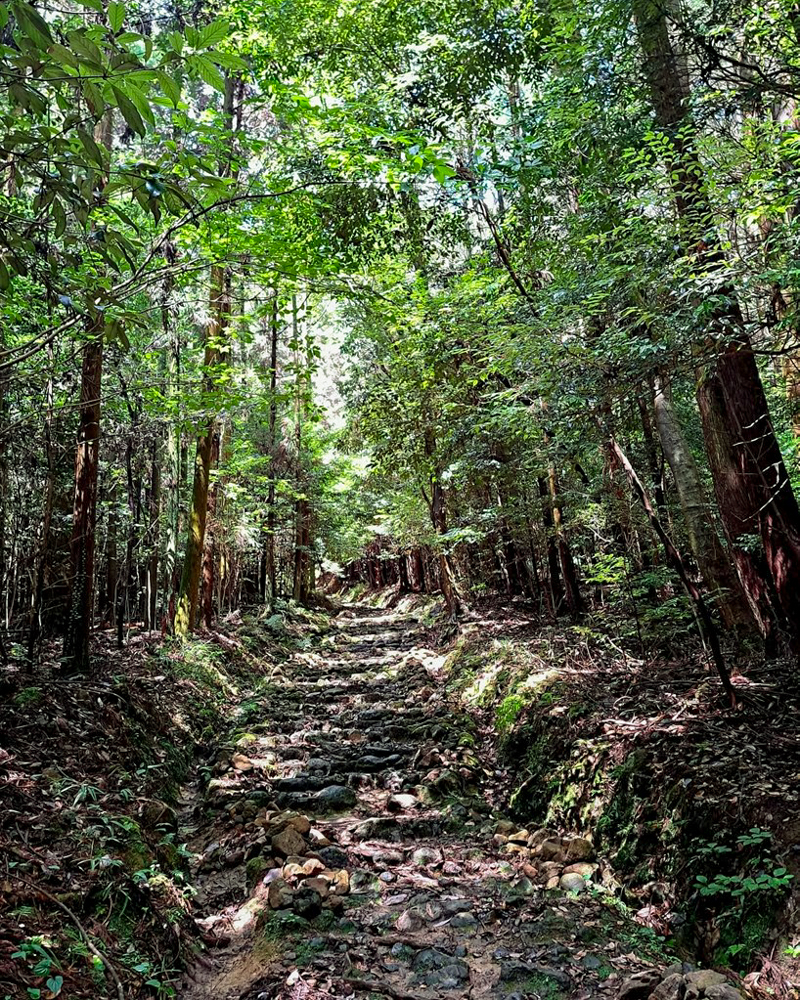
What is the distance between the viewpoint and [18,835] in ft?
13.1

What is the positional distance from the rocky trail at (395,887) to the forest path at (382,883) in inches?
0.5

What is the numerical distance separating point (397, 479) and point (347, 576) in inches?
1606

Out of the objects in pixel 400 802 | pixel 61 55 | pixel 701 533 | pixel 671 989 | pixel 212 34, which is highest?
pixel 212 34

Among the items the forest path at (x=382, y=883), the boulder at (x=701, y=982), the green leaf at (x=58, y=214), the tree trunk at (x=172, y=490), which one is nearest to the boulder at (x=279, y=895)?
the forest path at (x=382, y=883)

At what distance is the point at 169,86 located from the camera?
1944 mm

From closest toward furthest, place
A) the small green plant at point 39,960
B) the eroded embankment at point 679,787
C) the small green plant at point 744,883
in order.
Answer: the small green plant at point 39,960 → the small green plant at point 744,883 → the eroded embankment at point 679,787

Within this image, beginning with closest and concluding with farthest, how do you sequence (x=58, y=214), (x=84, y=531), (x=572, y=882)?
(x=58, y=214), (x=572, y=882), (x=84, y=531)

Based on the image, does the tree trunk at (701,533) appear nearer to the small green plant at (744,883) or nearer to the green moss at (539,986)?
the small green plant at (744,883)

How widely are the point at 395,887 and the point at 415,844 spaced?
2.54 ft

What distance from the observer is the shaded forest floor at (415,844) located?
11.6 feet

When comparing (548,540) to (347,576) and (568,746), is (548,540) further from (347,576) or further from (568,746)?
(347,576)

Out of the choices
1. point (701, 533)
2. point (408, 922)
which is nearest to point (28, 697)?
point (408, 922)

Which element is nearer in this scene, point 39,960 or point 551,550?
point 39,960

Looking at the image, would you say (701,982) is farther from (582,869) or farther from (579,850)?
(579,850)
